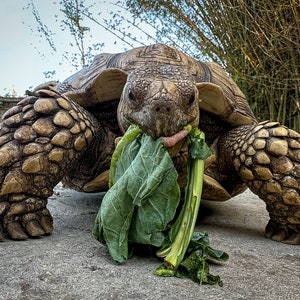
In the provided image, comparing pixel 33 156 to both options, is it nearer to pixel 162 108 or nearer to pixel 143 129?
pixel 143 129

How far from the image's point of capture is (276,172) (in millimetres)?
1840

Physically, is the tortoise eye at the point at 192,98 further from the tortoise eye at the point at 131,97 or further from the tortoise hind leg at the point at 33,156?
the tortoise hind leg at the point at 33,156

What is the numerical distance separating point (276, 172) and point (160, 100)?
2.57ft

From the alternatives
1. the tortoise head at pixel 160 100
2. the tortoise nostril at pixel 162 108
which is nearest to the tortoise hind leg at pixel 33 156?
the tortoise head at pixel 160 100

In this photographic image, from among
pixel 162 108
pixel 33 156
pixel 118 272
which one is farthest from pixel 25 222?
pixel 162 108

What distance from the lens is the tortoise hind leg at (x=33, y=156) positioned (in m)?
1.63

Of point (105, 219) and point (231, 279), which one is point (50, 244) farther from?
point (231, 279)

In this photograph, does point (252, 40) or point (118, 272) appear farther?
point (252, 40)

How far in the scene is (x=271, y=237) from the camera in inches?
76.9

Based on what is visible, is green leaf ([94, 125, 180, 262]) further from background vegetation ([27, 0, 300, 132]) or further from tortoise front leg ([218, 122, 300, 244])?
background vegetation ([27, 0, 300, 132])

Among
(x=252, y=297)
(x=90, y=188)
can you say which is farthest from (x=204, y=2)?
(x=252, y=297)

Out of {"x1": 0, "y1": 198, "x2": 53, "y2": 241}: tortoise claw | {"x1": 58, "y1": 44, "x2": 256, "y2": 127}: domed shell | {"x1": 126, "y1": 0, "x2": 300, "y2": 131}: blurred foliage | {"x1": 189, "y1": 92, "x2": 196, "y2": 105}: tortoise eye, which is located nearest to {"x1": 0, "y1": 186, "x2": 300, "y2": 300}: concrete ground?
{"x1": 0, "y1": 198, "x2": 53, "y2": 241}: tortoise claw

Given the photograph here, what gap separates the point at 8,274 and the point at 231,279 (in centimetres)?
62

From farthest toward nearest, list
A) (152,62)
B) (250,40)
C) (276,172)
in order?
1. (250,40)
2. (152,62)
3. (276,172)
